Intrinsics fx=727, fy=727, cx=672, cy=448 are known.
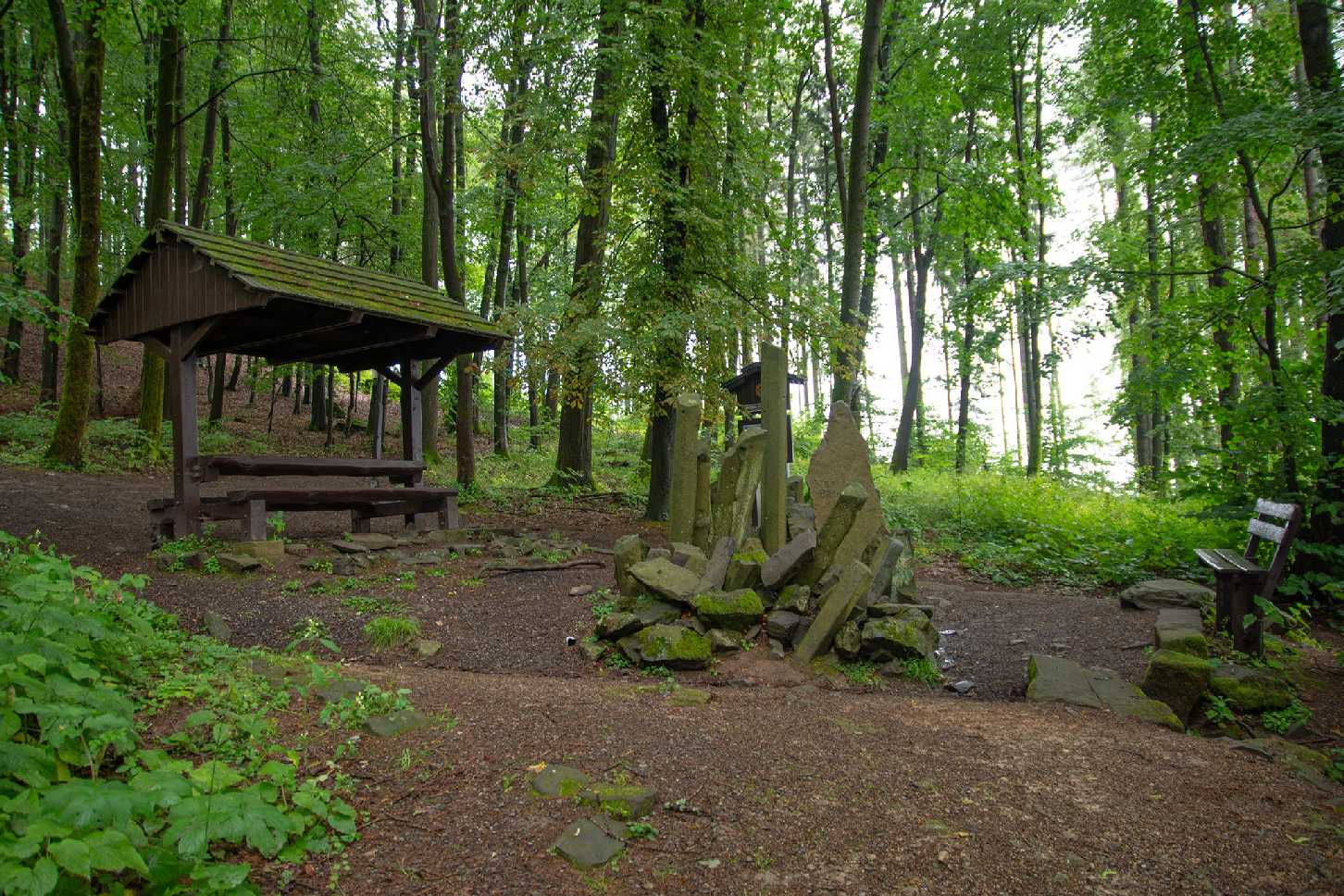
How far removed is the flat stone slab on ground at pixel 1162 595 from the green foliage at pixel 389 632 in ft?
22.8

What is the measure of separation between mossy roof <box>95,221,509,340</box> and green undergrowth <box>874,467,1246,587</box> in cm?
729

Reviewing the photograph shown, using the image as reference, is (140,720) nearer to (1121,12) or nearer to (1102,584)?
(1102,584)

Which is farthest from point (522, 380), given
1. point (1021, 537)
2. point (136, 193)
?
point (136, 193)

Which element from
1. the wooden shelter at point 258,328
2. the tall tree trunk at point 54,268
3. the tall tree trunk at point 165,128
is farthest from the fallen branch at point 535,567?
the tall tree trunk at point 54,268

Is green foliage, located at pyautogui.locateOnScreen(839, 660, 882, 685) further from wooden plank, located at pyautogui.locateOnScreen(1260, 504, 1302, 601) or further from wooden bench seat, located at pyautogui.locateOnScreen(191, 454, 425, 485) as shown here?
wooden bench seat, located at pyautogui.locateOnScreen(191, 454, 425, 485)

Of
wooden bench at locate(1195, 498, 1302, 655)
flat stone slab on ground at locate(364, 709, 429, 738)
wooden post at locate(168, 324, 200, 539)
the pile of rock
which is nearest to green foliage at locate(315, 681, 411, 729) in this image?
flat stone slab on ground at locate(364, 709, 429, 738)

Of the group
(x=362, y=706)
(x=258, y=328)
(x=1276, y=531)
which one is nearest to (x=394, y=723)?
(x=362, y=706)

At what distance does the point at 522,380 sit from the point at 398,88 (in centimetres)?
1380

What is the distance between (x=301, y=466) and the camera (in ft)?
27.5

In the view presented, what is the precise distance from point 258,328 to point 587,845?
8.55m

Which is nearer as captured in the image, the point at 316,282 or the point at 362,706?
the point at 362,706

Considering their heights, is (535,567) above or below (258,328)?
below

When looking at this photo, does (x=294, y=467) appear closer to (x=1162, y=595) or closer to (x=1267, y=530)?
(x=1162, y=595)

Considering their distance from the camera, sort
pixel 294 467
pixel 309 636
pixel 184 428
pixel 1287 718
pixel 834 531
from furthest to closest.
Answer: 1. pixel 294 467
2. pixel 184 428
3. pixel 834 531
4. pixel 309 636
5. pixel 1287 718
